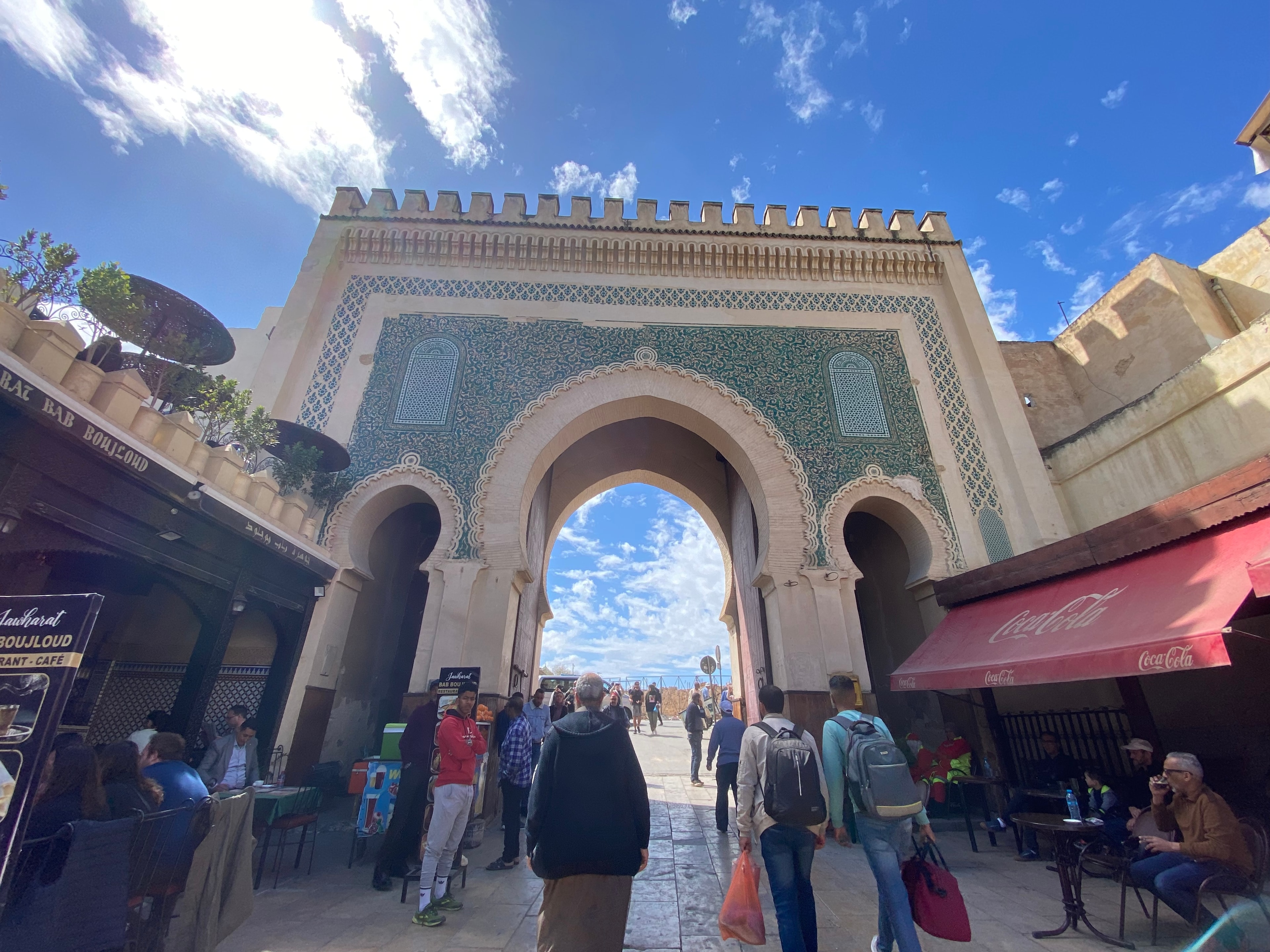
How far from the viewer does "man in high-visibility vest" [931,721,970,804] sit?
5445mm

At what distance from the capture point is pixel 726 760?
525 cm

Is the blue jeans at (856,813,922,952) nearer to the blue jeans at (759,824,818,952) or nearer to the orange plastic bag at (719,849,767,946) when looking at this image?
the blue jeans at (759,824,818,952)

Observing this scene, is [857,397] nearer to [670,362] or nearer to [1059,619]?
[670,362]

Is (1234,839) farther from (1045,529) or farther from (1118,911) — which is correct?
(1045,529)

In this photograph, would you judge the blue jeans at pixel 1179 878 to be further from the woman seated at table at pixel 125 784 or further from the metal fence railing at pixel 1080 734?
the woman seated at table at pixel 125 784

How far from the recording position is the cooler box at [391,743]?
16.7 feet

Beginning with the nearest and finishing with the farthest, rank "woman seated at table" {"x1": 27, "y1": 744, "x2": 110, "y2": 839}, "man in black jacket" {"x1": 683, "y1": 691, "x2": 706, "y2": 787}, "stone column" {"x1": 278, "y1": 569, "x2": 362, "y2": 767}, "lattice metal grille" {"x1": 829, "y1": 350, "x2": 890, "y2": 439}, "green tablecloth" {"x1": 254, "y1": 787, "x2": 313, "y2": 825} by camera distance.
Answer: "woman seated at table" {"x1": 27, "y1": 744, "x2": 110, "y2": 839} → "green tablecloth" {"x1": 254, "y1": 787, "x2": 313, "y2": 825} → "stone column" {"x1": 278, "y1": 569, "x2": 362, "y2": 767} → "lattice metal grille" {"x1": 829, "y1": 350, "x2": 890, "y2": 439} → "man in black jacket" {"x1": 683, "y1": 691, "x2": 706, "y2": 787}

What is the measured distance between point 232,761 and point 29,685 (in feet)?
9.36

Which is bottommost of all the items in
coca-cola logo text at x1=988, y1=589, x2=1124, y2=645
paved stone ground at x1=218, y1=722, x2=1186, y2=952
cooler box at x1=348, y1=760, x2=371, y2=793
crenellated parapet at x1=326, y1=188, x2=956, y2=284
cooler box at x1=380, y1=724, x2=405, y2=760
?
paved stone ground at x1=218, y1=722, x2=1186, y2=952

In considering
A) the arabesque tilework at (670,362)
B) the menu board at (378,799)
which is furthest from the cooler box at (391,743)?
the arabesque tilework at (670,362)

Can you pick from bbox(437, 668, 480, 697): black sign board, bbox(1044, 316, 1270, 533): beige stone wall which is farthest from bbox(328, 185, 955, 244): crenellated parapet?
bbox(437, 668, 480, 697): black sign board

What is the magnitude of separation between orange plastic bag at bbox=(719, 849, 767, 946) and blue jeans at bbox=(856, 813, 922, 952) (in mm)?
511

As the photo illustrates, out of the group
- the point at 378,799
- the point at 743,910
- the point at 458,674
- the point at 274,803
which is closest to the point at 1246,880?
the point at 743,910

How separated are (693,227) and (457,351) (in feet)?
13.1
